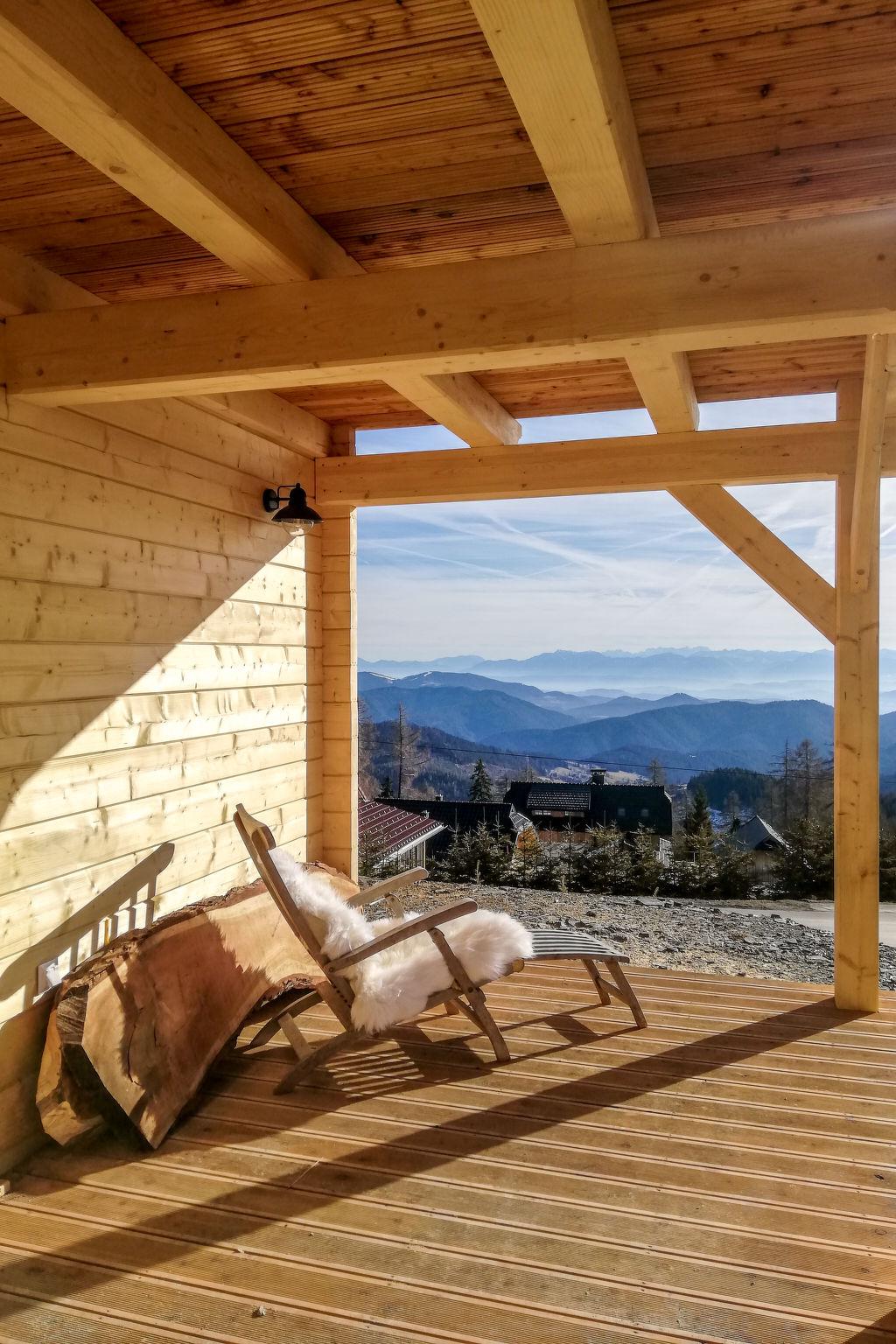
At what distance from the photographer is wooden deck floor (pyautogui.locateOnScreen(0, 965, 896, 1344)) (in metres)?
1.99

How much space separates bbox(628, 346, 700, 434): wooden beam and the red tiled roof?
4.06 m

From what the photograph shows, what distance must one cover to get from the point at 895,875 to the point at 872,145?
586 cm

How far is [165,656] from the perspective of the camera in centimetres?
347

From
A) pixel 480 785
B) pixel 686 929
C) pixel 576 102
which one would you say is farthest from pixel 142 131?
pixel 480 785

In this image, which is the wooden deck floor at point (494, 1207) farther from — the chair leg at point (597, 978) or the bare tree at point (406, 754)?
the bare tree at point (406, 754)

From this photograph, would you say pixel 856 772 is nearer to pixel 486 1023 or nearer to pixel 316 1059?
pixel 486 1023

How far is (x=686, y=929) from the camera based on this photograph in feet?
19.1

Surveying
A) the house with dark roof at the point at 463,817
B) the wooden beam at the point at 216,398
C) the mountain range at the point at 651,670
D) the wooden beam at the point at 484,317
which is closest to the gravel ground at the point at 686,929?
the house with dark roof at the point at 463,817

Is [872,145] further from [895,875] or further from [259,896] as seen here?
[895,875]

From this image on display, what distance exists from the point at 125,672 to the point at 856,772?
2.89 meters

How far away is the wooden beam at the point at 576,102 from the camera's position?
144 cm

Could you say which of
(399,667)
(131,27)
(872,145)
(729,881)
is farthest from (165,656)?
(399,667)

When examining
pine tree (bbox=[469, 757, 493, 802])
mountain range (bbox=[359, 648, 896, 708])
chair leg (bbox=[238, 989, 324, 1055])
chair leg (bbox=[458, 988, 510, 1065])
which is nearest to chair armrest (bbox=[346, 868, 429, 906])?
chair leg (bbox=[238, 989, 324, 1055])

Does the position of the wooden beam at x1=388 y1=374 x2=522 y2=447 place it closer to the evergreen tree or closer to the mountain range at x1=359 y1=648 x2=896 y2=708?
the evergreen tree
